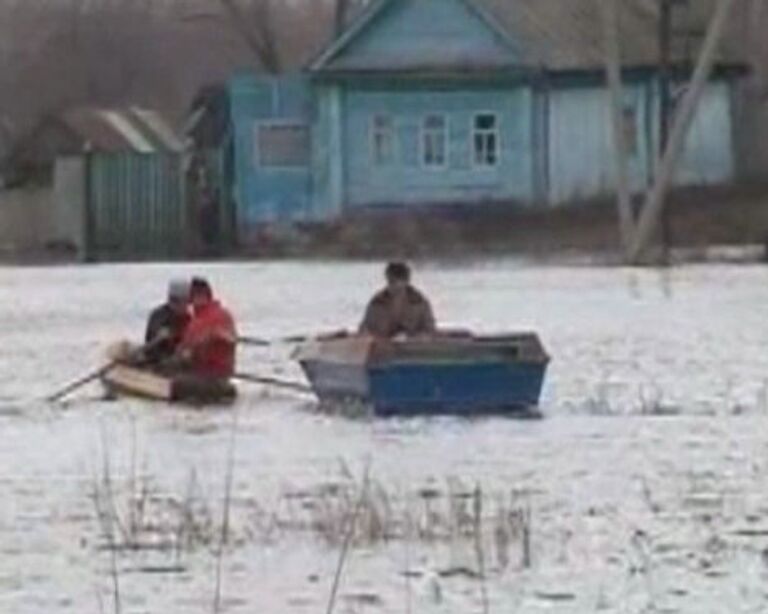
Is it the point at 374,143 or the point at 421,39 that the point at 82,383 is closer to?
the point at 374,143

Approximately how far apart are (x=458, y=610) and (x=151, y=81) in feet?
351

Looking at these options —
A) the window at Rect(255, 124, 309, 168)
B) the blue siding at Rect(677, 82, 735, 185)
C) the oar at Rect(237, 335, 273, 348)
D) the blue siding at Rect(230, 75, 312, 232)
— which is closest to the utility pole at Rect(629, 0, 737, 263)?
the blue siding at Rect(677, 82, 735, 185)

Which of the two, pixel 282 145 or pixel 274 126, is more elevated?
pixel 274 126

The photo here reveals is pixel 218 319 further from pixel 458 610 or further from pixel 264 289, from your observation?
pixel 264 289

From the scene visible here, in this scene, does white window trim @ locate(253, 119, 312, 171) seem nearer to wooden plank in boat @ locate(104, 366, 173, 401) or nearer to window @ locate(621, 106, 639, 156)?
window @ locate(621, 106, 639, 156)

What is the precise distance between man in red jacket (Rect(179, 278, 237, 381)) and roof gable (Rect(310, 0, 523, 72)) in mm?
42481

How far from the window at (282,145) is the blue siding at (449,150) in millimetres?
1213

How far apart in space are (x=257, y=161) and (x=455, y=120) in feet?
15.3

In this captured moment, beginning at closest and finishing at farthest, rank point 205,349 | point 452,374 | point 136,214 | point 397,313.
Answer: point 452,374 < point 397,313 < point 205,349 < point 136,214

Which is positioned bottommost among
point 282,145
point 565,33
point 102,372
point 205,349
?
point 102,372

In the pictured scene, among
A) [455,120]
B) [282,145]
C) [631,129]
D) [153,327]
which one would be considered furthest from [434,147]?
[153,327]

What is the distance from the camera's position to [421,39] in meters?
75.9

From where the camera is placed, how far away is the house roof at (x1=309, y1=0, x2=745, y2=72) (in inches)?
2975

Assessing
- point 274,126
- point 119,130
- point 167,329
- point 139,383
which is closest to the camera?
point 139,383
